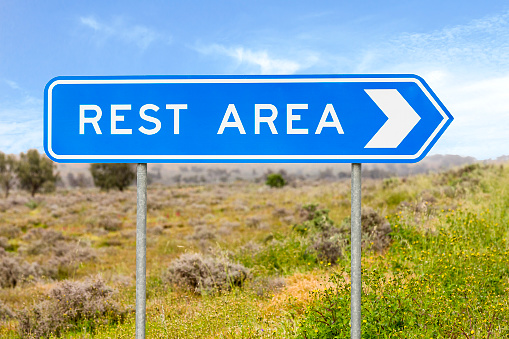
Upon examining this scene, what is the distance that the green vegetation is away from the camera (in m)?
44.2

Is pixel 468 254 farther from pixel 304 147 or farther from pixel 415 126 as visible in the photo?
pixel 304 147

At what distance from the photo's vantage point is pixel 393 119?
7.77 ft

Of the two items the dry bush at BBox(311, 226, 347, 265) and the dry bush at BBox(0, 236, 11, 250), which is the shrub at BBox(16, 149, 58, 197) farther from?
the dry bush at BBox(311, 226, 347, 265)

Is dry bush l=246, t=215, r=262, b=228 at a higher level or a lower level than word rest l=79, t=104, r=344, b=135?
lower

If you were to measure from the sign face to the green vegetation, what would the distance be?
43961 mm

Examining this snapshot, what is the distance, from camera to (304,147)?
2.35 m

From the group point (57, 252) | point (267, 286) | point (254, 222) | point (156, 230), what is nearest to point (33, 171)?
point (156, 230)

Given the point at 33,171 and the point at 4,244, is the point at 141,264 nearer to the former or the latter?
the point at 4,244

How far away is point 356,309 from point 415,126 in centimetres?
124

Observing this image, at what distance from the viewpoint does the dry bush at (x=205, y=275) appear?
6812 mm

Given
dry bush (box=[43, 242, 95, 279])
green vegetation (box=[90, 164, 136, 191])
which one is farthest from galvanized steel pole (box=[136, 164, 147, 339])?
green vegetation (box=[90, 164, 136, 191])

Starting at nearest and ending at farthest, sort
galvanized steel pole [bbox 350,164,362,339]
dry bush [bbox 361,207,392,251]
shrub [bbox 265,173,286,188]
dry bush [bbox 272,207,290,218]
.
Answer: galvanized steel pole [bbox 350,164,362,339] < dry bush [bbox 361,207,392,251] < dry bush [bbox 272,207,290,218] < shrub [bbox 265,173,286,188]

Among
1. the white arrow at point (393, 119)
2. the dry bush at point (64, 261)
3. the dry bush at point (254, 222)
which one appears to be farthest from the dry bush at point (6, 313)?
the dry bush at point (254, 222)

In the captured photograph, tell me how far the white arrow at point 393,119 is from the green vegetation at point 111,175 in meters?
44.7
